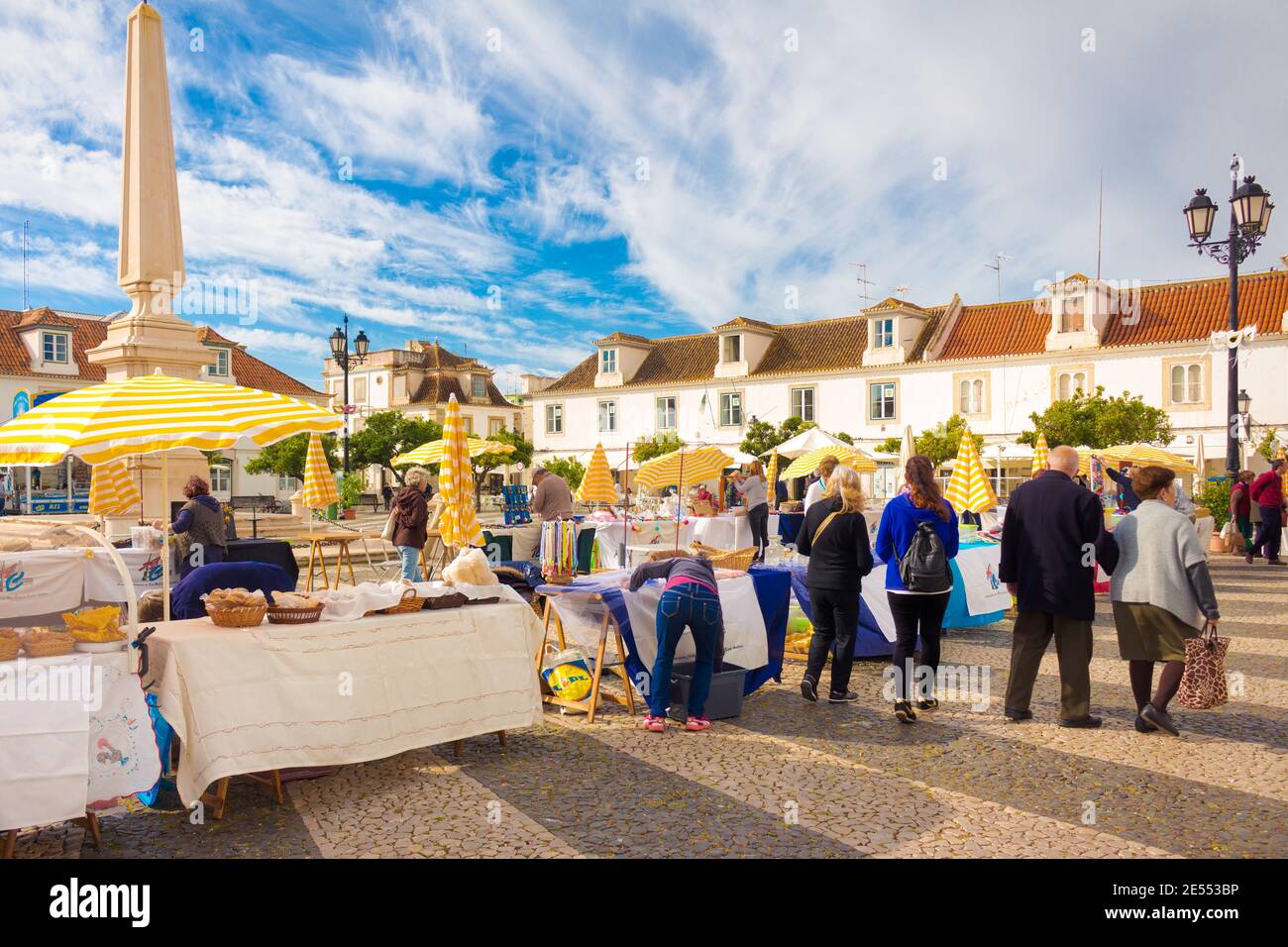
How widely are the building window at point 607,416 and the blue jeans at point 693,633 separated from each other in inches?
1631

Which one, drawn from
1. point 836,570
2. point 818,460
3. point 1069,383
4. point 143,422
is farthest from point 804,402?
point 143,422

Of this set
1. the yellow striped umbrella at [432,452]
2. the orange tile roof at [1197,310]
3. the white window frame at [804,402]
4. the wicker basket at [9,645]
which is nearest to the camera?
the wicker basket at [9,645]

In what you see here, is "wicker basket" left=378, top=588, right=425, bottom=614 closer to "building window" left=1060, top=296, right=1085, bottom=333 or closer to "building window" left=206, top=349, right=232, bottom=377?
"building window" left=1060, top=296, right=1085, bottom=333

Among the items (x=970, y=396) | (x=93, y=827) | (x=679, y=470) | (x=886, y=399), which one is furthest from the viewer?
(x=886, y=399)

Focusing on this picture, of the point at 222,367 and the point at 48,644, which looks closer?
the point at 48,644

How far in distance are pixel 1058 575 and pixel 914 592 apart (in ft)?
3.11

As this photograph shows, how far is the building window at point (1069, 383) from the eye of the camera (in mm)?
34500

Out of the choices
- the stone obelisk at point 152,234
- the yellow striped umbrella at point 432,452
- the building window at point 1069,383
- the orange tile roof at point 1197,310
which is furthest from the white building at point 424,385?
the stone obelisk at point 152,234

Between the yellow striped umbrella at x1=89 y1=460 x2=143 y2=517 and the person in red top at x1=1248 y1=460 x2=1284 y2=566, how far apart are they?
17560 mm

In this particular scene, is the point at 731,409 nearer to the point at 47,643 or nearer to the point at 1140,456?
the point at 1140,456

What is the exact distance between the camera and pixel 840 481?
680cm

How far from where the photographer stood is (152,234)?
1188 centimetres

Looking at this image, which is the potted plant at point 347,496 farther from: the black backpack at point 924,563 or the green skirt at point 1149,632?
the green skirt at point 1149,632

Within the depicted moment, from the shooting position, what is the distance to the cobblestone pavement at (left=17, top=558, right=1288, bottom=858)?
4.23 m
